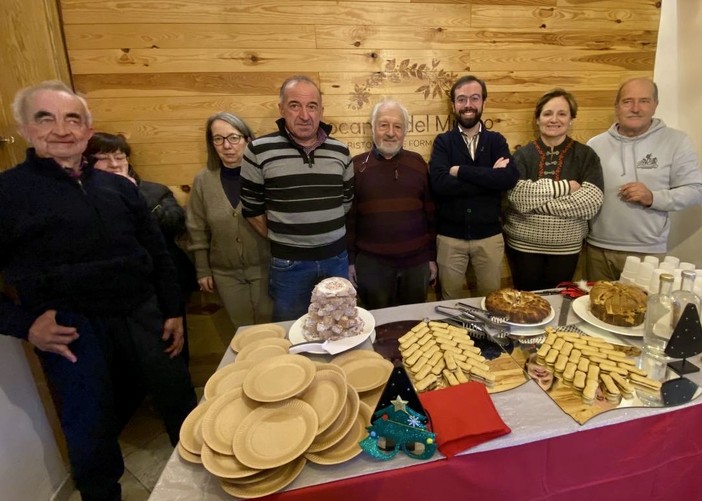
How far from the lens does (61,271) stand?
125 cm

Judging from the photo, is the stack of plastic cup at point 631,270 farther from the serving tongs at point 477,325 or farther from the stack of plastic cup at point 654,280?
the serving tongs at point 477,325

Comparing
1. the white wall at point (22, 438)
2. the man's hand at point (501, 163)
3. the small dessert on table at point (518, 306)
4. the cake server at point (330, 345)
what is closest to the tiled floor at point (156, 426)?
the white wall at point (22, 438)

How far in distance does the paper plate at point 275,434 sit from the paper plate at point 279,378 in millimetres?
24

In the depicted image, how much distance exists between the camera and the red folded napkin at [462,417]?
826 mm

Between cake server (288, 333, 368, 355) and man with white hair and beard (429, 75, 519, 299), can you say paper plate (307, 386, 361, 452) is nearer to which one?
cake server (288, 333, 368, 355)

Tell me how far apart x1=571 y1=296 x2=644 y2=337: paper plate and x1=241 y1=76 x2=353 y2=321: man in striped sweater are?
1033 millimetres

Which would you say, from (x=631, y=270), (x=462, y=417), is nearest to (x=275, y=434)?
(x=462, y=417)

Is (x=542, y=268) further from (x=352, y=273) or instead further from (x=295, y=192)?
(x=295, y=192)

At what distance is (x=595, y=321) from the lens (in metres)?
1.24

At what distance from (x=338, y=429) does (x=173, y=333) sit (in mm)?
1032

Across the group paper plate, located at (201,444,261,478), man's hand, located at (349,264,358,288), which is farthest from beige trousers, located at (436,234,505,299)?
paper plate, located at (201,444,261,478)

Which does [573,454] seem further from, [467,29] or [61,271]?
[467,29]

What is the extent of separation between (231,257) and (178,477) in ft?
4.41

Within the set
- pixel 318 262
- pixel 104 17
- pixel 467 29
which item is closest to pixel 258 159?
pixel 318 262
